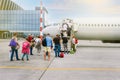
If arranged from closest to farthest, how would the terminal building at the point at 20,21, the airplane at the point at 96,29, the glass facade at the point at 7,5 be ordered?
the airplane at the point at 96,29 → the terminal building at the point at 20,21 → the glass facade at the point at 7,5

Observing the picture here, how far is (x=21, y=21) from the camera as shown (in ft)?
416

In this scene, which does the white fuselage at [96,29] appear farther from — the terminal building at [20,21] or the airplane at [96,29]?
the terminal building at [20,21]

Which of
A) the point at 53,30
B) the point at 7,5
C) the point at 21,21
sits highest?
the point at 7,5

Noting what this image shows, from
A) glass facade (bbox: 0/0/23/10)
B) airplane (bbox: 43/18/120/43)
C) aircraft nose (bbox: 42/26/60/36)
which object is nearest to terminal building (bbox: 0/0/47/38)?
glass facade (bbox: 0/0/23/10)

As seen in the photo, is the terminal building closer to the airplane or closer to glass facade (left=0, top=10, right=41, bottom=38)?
glass facade (left=0, top=10, right=41, bottom=38)

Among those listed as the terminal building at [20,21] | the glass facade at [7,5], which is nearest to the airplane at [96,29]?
the terminal building at [20,21]

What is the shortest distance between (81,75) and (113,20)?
26.5m

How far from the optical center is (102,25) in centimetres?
3806

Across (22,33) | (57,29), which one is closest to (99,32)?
(57,29)

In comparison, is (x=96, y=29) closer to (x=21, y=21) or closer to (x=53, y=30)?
(x=53, y=30)

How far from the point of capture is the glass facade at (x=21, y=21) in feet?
414

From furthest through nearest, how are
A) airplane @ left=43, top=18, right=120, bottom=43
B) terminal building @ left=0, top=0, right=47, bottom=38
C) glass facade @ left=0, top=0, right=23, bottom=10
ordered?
glass facade @ left=0, top=0, right=23, bottom=10 < terminal building @ left=0, top=0, right=47, bottom=38 < airplane @ left=43, top=18, right=120, bottom=43

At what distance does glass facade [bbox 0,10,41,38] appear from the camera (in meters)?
126

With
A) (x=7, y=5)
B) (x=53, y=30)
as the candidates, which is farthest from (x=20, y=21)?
(x=53, y=30)
